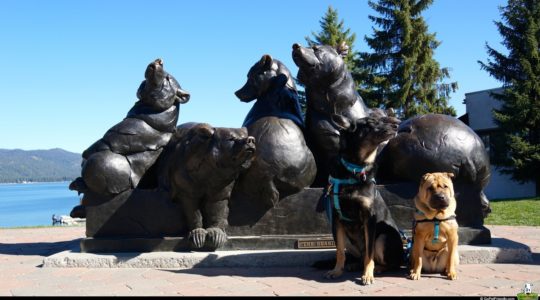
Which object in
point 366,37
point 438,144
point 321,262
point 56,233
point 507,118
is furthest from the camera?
point 366,37

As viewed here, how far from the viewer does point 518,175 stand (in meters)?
21.0

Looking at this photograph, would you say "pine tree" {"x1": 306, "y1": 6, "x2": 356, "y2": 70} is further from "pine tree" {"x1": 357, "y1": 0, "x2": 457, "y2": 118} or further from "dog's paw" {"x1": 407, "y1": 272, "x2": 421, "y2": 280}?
"dog's paw" {"x1": 407, "y1": 272, "x2": 421, "y2": 280}

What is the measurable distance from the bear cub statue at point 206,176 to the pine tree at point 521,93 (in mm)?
18856

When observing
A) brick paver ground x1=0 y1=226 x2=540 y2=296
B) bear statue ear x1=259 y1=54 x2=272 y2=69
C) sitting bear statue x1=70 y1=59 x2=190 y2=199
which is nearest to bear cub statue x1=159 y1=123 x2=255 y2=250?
sitting bear statue x1=70 y1=59 x2=190 y2=199

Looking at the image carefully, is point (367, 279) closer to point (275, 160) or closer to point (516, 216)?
point (275, 160)

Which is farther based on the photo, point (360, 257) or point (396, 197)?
point (396, 197)

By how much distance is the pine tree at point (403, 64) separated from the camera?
2398 centimetres

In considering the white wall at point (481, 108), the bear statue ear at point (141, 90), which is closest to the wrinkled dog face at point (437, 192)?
the bear statue ear at point (141, 90)

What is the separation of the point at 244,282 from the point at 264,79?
103 inches

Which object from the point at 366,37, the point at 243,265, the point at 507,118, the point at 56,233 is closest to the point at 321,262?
the point at 243,265

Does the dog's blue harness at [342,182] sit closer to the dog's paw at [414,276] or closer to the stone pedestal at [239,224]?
the dog's paw at [414,276]

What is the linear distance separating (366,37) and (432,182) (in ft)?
75.3

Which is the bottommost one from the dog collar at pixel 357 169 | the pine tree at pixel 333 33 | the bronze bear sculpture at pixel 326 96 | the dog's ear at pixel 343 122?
the dog collar at pixel 357 169

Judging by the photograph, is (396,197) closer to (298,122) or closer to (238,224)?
(298,122)
